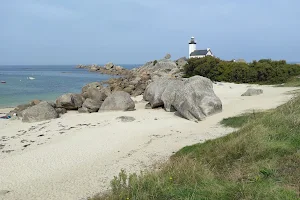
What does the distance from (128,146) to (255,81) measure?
2939 cm

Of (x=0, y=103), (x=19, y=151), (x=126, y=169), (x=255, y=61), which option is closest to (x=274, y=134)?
(x=126, y=169)

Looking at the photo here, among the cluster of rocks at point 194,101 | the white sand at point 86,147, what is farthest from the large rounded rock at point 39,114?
the cluster of rocks at point 194,101

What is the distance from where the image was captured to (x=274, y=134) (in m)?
9.25

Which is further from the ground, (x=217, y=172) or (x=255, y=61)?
(x=255, y=61)

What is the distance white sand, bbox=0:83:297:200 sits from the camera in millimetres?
9258

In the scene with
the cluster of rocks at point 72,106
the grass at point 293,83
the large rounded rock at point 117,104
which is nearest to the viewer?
the cluster of rocks at point 72,106

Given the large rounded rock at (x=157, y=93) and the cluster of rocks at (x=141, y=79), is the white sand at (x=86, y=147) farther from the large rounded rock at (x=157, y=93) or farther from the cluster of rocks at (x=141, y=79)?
the cluster of rocks at (x=141, y=79)

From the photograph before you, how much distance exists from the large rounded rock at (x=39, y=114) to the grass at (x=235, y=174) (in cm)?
1250

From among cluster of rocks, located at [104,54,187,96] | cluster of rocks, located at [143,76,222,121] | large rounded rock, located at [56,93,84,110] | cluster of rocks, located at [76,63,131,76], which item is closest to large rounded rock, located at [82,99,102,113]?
large rounded rock, located at [56,93,84,110]

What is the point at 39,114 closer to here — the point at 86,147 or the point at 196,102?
the point at 86,147

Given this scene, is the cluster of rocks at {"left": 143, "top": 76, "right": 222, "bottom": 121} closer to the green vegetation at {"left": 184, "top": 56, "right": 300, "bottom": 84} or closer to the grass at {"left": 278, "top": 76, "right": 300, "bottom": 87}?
the grass at {"left": 278, "top": 76, "right": 300, "bottom": 87}

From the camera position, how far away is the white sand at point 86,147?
9258 millimetres

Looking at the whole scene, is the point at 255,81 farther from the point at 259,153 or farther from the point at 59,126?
the point at 259,153

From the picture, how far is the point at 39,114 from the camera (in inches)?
768
